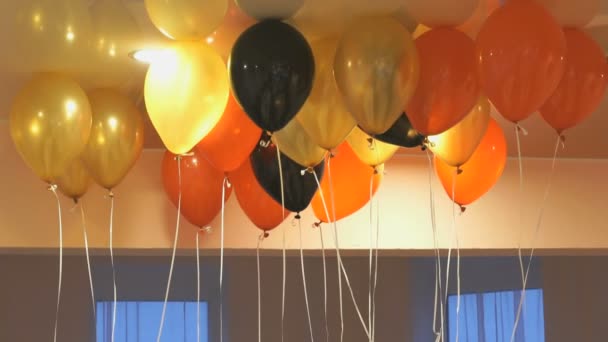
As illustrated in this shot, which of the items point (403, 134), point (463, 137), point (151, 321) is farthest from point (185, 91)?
point (151, 321)

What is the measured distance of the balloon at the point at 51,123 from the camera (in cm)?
233

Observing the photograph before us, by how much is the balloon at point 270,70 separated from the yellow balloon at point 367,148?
519 millimetres

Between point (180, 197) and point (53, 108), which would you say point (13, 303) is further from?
point (53, 108)

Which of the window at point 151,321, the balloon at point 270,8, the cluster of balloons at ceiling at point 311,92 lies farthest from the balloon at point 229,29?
the window at point 151,321

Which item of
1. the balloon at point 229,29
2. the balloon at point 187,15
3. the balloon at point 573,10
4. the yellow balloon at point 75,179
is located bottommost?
the yellow balloon at point 75,179

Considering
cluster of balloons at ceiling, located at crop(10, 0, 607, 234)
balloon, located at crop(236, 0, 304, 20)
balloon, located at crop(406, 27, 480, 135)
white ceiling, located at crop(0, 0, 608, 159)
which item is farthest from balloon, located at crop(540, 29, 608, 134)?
balloon, located at crop(236, 0, 304, 20)

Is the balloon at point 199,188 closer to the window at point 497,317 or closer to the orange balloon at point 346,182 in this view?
the orange balloon at point 346,182

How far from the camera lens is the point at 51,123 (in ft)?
7.66

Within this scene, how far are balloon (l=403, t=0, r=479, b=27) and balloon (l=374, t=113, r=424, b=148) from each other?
0.88 feet

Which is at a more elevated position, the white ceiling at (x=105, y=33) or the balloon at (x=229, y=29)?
the balloon at (x=229, y=29)

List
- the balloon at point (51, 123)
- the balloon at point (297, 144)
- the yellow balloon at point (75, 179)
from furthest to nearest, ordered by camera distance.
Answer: the yellow balloon at point (75, 179), the balloon at point (297, 144), the balloon at point (51, 123)

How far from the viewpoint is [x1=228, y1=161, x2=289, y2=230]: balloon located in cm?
282

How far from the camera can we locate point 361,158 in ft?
8.89

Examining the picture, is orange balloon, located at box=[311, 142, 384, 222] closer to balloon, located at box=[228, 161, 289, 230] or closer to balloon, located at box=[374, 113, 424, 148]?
balloon, located at box=[228, 161, 289, 230]
